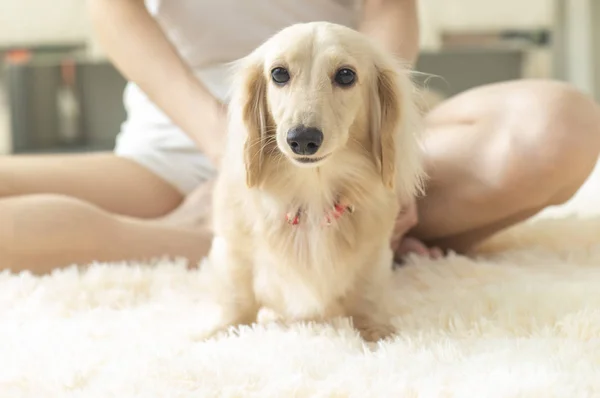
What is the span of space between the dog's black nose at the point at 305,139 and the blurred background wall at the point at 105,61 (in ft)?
7.86

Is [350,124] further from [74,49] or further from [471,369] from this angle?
[74,49]

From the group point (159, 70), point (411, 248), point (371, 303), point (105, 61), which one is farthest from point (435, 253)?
point (105, 61)

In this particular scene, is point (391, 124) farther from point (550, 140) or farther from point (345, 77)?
point (550, 140)

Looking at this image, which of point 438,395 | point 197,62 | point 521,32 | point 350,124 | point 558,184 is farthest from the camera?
point 521,32

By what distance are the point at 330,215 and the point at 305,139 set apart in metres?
0.15

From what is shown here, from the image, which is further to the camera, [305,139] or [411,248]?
[411,248]

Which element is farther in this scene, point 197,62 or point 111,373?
point 197,62

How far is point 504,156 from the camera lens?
105 cm

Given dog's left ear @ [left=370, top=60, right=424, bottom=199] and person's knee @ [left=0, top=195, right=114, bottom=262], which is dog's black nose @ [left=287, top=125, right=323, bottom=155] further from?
person's knee @ [left=0, top=195, right=114, bottom=262]

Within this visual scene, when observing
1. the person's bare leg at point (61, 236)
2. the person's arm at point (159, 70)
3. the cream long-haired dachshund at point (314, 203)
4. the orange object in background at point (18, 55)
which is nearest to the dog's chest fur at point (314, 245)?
the cream long-haired dachshund at point (314, 203)

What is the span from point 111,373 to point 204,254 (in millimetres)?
541

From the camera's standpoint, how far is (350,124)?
0.79 metres

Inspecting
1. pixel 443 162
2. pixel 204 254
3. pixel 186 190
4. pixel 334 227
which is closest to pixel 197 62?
pixel 186 190

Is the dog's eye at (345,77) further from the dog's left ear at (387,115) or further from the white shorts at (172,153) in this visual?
the white shorts at (172,153)
